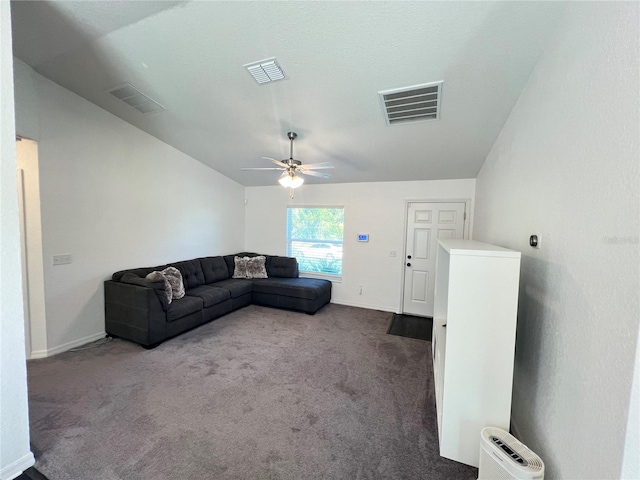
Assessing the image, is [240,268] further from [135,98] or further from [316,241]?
[135,98]

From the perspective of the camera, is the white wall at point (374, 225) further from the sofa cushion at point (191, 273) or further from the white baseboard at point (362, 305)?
the sofa cushion at point (191, 273)

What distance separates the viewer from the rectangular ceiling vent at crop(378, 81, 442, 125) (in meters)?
2.29

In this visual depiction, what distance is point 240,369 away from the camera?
2662 mm

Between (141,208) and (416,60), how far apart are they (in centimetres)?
396

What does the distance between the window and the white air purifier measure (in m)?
3.68

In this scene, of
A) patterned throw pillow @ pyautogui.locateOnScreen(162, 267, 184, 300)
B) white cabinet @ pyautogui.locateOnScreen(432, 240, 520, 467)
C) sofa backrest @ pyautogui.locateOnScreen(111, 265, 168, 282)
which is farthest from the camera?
patterned throw pillow @ pyautogui.locateOnScreen(162, 267, 184, 300)

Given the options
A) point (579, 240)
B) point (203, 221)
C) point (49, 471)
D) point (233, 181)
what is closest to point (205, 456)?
point (49, 471)

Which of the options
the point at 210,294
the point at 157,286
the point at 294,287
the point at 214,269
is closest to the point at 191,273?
the point at 214,269

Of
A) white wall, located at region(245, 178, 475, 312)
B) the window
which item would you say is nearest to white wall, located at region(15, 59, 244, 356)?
the window

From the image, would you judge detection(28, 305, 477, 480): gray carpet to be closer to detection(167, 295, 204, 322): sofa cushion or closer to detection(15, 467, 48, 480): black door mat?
detection(15, 467, 48, 480): black door mat

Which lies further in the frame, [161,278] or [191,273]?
[191,273]

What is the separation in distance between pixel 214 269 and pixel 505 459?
4.57m

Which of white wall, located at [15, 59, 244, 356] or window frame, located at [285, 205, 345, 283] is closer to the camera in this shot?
white wall, located at [15, 59, 244, 356]

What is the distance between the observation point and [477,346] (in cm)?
158
